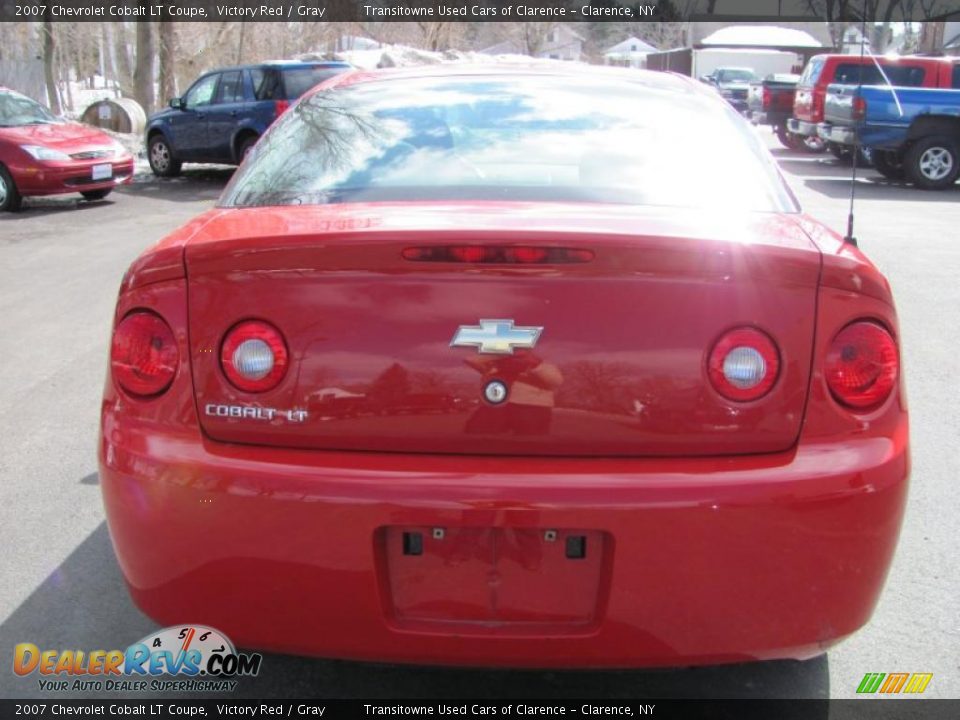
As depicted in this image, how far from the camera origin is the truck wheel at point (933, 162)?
15.4m

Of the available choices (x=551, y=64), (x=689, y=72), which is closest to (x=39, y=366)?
(x=551, y=64)

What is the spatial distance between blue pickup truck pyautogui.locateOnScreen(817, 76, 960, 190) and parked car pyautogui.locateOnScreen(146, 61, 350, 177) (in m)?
8.00

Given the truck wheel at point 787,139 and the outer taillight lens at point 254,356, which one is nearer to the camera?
the outer taillight lens at point 254,356

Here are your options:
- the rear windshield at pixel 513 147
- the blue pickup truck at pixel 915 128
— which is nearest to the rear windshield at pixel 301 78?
the blue pickup truck at pixel 915 128

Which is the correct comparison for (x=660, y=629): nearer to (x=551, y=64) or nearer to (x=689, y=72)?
(x=551, y=64)

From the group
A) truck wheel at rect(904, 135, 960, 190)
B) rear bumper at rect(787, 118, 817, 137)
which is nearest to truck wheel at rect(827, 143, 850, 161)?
rear bumper at rect(787, 118, 817, 137)

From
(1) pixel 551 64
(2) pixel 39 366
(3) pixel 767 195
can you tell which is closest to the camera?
(3) pixel 767 195

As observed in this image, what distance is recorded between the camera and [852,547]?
2184mm

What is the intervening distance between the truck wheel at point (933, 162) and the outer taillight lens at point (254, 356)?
15260mm

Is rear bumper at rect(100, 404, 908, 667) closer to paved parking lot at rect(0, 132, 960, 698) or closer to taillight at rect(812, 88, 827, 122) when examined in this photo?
paved parking lot at rect(0, 132, 960, 698)

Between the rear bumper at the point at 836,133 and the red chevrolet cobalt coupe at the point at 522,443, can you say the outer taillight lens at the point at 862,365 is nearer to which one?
the red chevrolet cobalt coupe at the point at 522,443

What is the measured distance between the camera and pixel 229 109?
15.1m

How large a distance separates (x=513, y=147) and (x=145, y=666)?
1.82 metres

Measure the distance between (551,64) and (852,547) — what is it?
2285 mm
